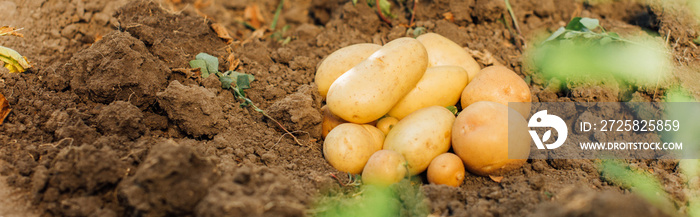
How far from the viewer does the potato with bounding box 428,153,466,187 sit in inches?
102

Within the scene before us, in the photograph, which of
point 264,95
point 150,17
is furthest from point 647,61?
point 150,17

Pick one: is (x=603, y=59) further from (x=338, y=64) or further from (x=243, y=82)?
(x=243, y=82)

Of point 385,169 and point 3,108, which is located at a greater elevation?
point 3,108

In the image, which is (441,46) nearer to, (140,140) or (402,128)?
(402,128)

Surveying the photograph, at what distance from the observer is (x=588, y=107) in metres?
3.14

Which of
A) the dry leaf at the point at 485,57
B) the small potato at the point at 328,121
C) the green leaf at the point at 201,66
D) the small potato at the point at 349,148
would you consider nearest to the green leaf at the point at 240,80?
the green leaf at the point at 201,66

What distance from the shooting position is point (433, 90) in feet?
9.89

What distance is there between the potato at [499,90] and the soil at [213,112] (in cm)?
38

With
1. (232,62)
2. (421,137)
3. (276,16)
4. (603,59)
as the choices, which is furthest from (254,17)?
(603,59)

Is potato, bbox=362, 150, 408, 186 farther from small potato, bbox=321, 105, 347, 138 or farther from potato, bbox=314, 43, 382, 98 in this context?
potato, bbox=314, 43, 382, 98

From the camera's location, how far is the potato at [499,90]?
291cm

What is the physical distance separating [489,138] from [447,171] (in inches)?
11.4

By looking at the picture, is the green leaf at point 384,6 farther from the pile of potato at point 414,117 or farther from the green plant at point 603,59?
the green plant at point 603,59

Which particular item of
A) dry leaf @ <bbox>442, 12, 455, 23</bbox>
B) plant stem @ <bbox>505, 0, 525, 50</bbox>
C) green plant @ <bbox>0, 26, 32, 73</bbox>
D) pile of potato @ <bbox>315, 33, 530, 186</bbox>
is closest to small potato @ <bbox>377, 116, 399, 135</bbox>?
pile of potato @ <bbox>315, 33, 530, 186</bbox>
